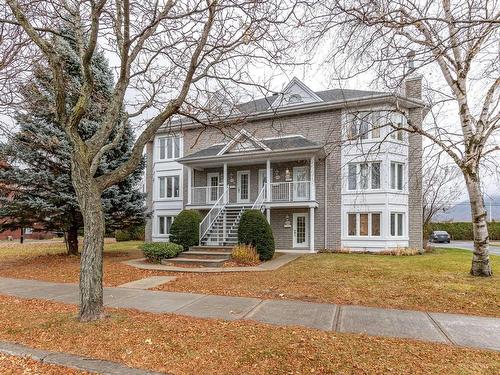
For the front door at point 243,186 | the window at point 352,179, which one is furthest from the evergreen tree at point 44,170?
the window at point 352,179

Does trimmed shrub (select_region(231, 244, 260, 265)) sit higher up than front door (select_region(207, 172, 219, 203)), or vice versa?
front door (select_region(207, 172, 219, 203))

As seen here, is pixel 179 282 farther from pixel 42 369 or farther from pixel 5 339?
pixel 42 369

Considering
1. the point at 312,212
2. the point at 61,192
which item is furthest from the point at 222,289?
the point at 312,212

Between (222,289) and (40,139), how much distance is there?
9419 mm

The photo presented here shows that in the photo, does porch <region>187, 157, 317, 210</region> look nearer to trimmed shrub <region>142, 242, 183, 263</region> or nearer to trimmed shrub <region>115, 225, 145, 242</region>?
trimmed shrub <region>142, 242, 183, 263</region>

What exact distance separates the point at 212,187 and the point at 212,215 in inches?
87.3

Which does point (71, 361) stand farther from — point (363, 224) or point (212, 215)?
point (363, 224)

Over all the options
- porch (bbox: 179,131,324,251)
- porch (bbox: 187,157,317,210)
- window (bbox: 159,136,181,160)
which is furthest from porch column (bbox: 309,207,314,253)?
window (bbox: 159,136,181,160)

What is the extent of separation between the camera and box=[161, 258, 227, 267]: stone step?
12.5 meters

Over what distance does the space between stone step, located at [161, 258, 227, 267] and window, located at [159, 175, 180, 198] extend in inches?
379

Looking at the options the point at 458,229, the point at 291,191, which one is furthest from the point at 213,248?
the point at 458,229

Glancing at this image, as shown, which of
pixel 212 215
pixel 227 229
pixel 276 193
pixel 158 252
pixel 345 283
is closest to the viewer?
pixel 345 283

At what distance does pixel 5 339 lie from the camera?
182 inches

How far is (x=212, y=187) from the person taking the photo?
1917cm
